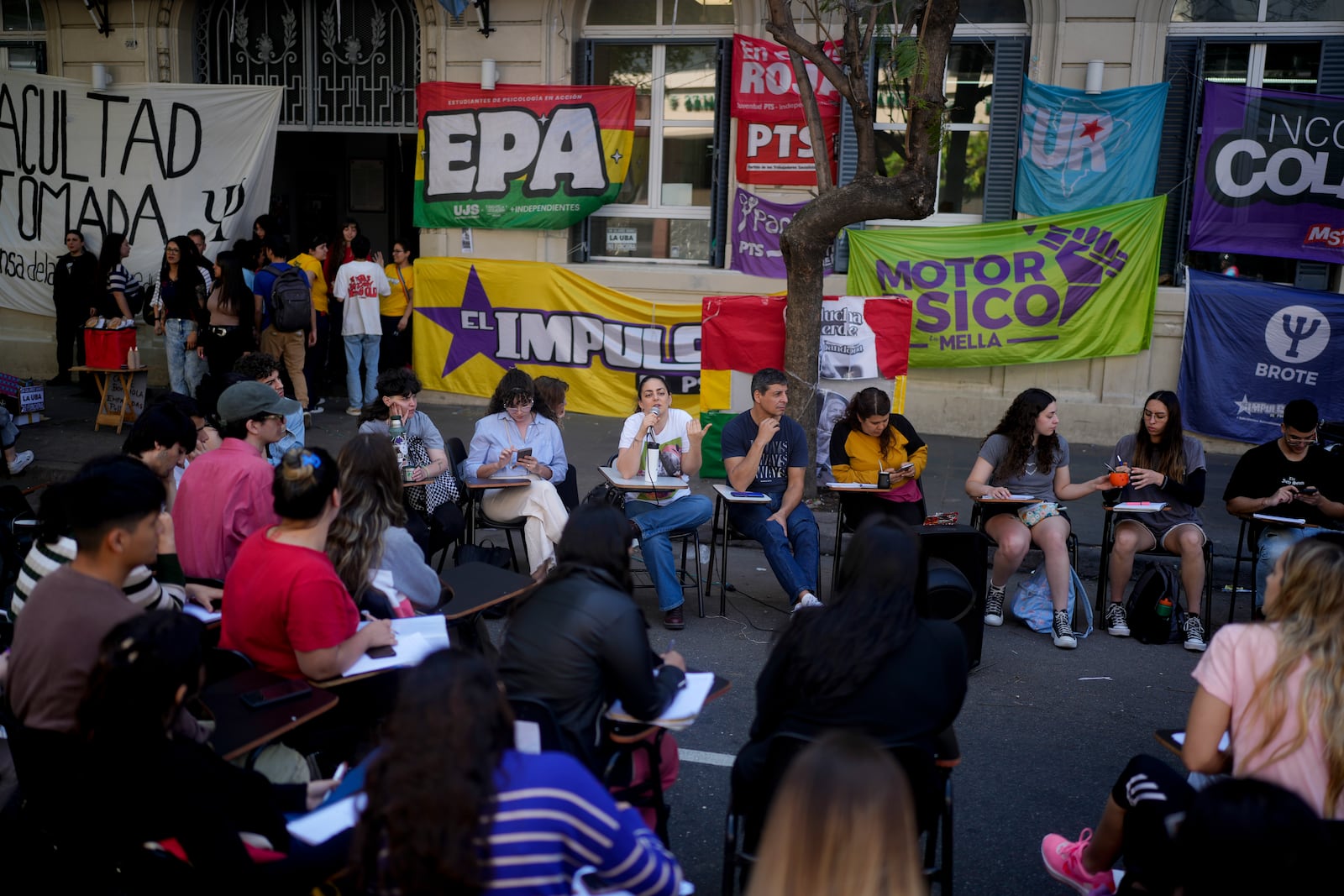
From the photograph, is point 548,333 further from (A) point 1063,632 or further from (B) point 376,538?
(B) point 376,538

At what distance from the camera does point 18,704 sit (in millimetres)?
3129

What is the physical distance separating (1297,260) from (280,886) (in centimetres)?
1020

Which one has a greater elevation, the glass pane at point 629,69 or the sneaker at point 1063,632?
the glass pane at point 629,69

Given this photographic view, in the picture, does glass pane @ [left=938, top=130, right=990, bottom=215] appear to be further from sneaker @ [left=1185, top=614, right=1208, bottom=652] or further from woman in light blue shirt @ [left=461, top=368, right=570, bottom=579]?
woman in light blue shirt @ [left=461, top=368, right=570, bottom=579]

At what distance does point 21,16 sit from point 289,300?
19.8 feet

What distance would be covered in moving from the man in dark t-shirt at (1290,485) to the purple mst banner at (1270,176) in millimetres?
Result: 3892

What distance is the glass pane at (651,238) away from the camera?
11820 millimetres

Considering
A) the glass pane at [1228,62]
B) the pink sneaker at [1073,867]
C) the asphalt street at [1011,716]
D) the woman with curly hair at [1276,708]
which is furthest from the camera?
the glass pane at [1228,62]

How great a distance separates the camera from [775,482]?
281 inches

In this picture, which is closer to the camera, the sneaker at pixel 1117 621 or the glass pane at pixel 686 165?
the sneaker at pixel 1117 621

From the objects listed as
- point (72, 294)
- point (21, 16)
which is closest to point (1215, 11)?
point (72, 294)

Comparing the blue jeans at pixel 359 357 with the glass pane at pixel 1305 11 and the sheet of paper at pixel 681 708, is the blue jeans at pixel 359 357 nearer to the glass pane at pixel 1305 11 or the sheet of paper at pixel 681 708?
the sheet of paper at pixel 681 708

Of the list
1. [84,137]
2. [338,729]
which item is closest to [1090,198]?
[338,729]

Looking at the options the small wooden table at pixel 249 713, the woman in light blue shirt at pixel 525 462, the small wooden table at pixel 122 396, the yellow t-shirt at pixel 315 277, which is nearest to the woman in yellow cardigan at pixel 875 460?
the woman in light blue shirt at pixel 525 462
